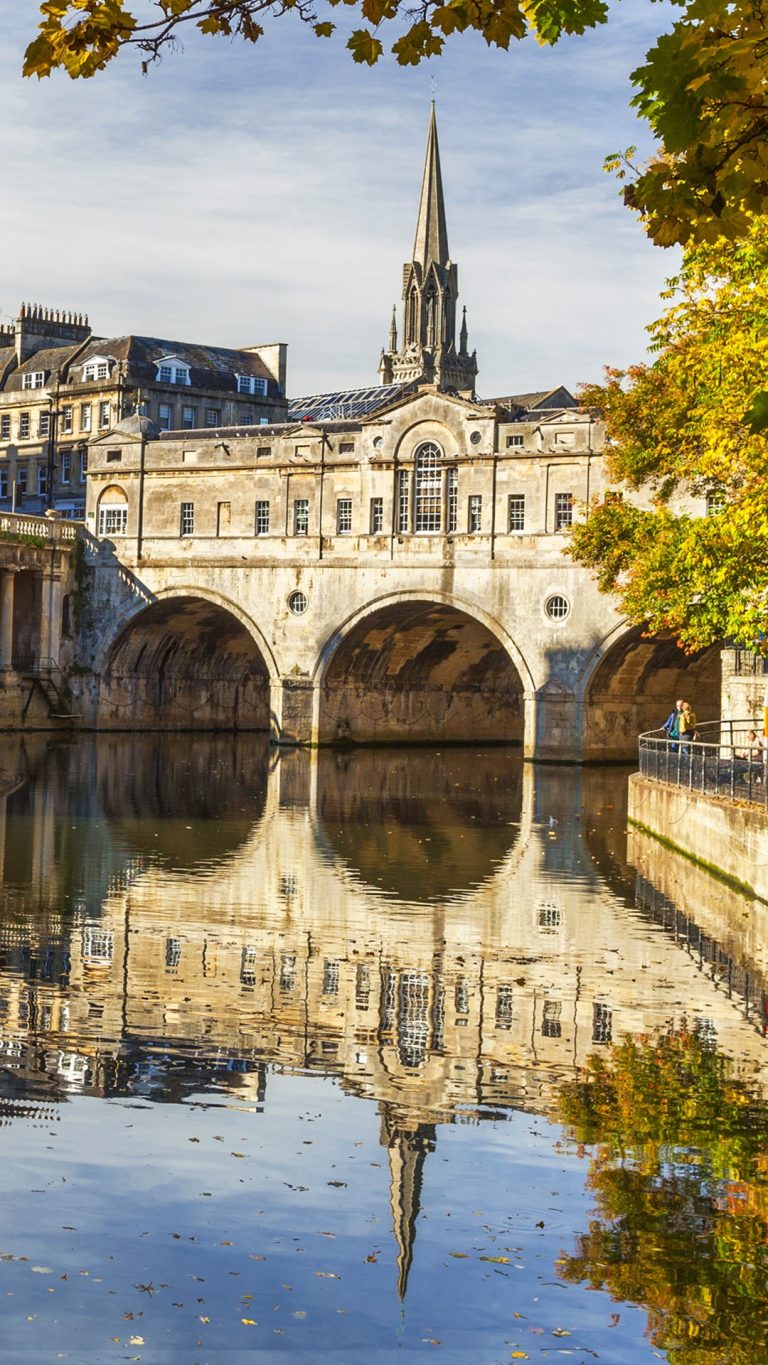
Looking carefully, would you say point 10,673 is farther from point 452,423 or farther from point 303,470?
point 452,423

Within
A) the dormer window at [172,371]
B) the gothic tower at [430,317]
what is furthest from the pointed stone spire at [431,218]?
the dormer window at [172,371]

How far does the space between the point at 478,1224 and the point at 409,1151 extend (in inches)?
53.7

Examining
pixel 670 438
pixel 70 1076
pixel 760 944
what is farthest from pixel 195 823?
pixel 70 1076

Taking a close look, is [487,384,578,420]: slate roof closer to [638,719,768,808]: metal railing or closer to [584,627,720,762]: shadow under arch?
[584,627,720,762]: shadow under arch

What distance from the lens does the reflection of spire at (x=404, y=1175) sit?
9406 mm

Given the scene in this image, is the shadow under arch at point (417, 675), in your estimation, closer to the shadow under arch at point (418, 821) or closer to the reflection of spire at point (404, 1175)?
the shadow under arch at point (418, 821)

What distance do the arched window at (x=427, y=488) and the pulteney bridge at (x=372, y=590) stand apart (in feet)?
0.26

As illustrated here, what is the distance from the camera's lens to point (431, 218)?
329 ft

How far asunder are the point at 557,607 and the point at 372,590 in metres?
7.02

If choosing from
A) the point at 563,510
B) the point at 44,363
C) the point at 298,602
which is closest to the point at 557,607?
the point at 563,510

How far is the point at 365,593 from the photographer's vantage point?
200ft

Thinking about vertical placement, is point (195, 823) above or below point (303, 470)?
below

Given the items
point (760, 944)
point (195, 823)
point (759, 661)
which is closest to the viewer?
point (760, 944)

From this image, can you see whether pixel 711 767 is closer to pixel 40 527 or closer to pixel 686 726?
pixel 686 726
